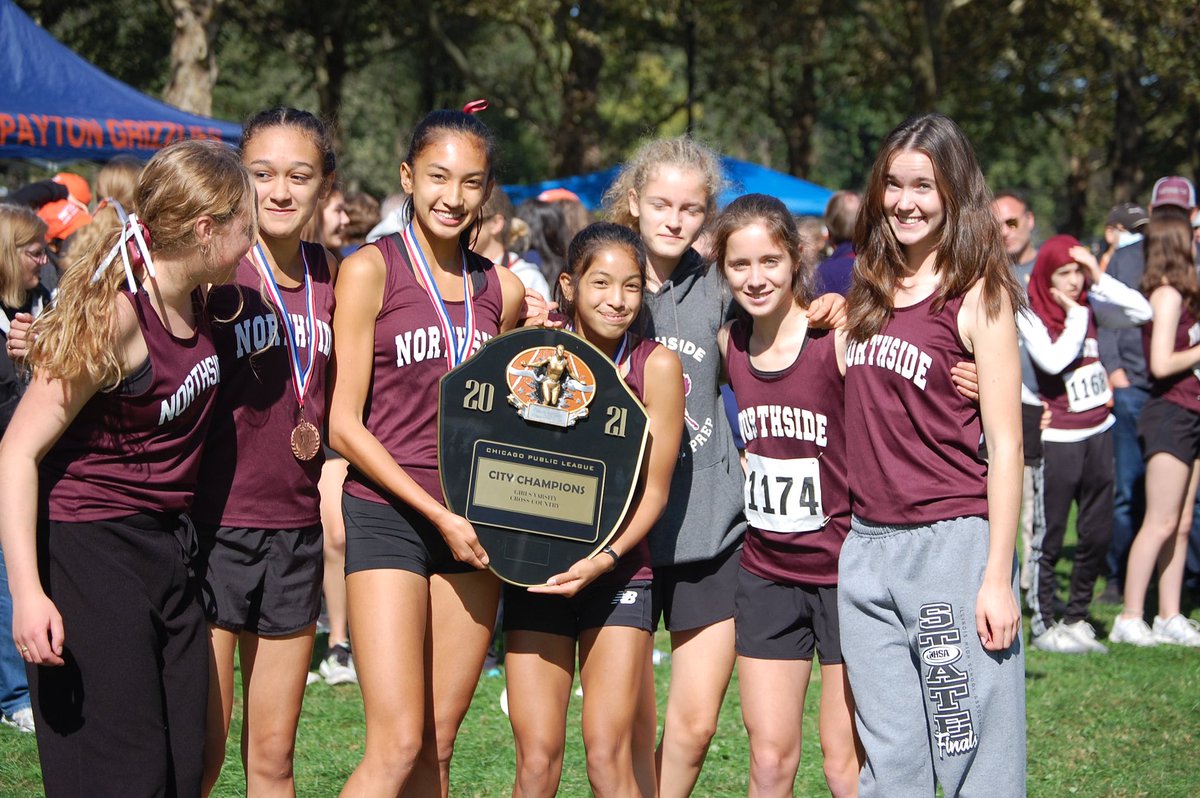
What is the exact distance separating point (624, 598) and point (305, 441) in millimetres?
998

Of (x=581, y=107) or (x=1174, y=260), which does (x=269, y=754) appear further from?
(x=581, y=107)

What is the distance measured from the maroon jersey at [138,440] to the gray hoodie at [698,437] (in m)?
1.41

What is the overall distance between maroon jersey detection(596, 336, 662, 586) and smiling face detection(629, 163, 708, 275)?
39 centimetres

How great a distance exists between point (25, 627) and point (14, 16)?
8.67m

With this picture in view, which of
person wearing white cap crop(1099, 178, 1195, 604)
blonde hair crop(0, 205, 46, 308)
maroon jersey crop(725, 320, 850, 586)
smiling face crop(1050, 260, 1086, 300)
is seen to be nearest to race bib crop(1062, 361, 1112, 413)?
smiling face crop(1050, 260, 1086, 300)

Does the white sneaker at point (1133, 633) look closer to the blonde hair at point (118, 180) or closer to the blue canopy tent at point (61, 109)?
the blonde hair at point (118, 180)

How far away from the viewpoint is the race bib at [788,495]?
137 inches


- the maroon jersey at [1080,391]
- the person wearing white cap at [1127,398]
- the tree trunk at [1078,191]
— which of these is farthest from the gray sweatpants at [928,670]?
the tree trunk at [1078,191]

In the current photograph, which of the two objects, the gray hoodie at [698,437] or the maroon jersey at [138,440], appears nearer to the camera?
the maroon jersey at [138,440]

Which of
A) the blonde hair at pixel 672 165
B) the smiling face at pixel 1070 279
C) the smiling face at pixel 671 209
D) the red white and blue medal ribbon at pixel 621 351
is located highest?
the blonde hair at pixel 672 165

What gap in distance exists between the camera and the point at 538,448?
3.26 metres

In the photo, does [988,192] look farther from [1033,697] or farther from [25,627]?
[1033,697]

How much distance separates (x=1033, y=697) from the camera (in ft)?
19.1

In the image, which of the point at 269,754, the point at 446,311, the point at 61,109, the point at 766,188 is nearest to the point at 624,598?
the point at 446,311
